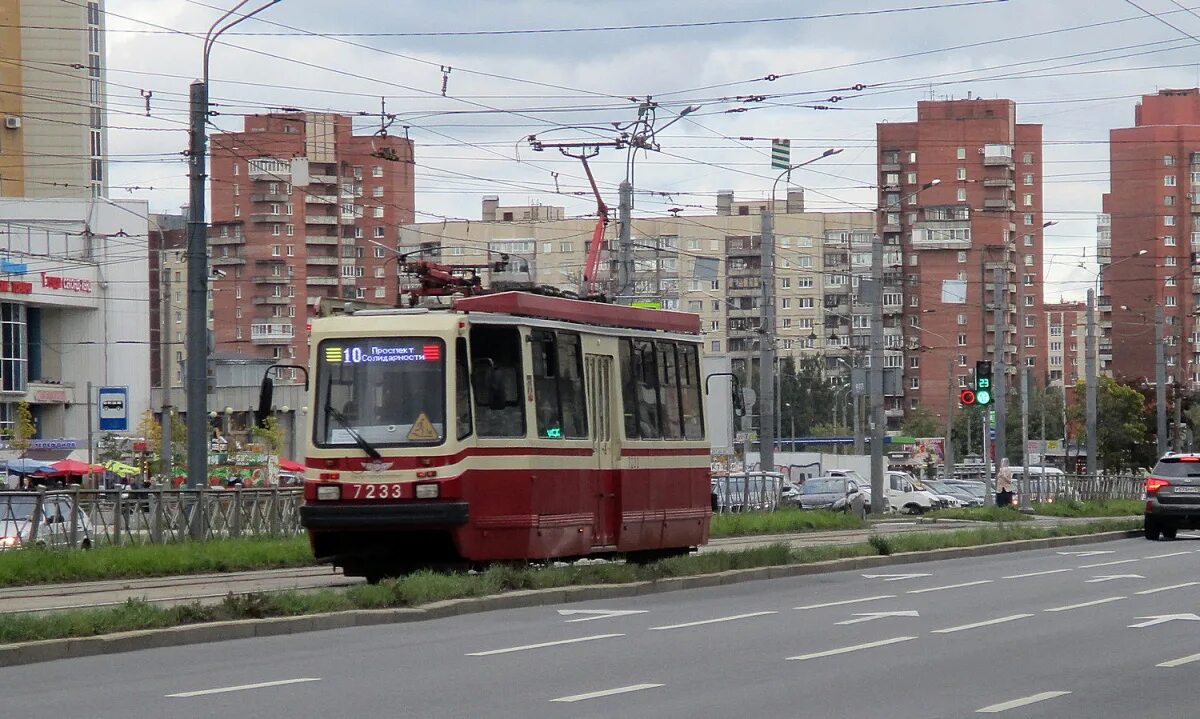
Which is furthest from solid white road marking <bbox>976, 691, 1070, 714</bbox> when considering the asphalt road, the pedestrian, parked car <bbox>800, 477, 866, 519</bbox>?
parked car <bbox>800, 477, 866, 519</bbox>

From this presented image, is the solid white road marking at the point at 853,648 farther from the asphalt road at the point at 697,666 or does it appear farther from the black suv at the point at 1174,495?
the black suv at the point at 1174,495

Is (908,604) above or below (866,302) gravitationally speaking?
below

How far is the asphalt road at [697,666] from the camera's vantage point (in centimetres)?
992

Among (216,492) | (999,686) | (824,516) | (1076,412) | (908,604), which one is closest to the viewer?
(999,686)

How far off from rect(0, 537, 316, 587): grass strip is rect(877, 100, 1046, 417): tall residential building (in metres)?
88.3

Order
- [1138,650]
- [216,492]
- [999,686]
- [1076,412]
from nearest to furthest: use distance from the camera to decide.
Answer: [999,686]
[1138,650]
[216,492]
[1076,412]

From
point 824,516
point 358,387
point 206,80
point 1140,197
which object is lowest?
point 824,516

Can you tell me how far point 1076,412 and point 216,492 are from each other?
263 feet

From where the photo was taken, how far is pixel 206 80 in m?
26.5

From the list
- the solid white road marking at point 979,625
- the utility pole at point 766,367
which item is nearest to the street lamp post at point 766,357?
the utility pole at point 766,367

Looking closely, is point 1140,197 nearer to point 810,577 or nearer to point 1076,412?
point 1076,412

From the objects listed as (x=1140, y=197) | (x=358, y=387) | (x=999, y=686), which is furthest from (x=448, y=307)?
(x=1140, y=197)

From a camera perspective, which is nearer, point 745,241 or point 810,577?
point 810,577

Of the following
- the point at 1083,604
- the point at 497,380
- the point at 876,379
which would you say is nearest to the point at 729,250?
the point at 876,379
